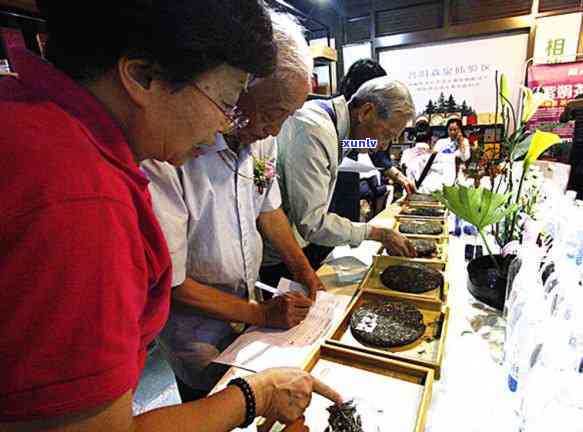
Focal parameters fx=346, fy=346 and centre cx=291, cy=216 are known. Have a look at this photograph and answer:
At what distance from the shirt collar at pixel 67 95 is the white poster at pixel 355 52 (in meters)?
5.23

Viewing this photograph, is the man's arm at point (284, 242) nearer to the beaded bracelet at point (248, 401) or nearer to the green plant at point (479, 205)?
the green plant at point (479, 205)

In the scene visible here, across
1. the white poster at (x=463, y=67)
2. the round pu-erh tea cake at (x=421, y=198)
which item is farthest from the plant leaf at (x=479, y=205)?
the white poster at (x=463, y=67)

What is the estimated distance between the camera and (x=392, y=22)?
Result: 495 centimetres

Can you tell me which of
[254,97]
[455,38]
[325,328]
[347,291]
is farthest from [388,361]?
[455,38]

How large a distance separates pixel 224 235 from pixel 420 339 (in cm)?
60

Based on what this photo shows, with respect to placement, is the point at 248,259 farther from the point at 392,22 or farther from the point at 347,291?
the point at 392,22

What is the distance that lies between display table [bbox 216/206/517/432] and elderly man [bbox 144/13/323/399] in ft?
0.66

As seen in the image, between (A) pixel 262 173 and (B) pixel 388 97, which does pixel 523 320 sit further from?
(B) pixel 388 97

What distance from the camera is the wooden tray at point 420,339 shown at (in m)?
0.80

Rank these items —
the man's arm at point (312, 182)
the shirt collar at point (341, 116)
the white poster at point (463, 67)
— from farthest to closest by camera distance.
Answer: the white poster at point (463, 67), the shirt collar at point (341, 116), the man's arm at point (312, 182)

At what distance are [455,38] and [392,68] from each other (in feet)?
2.85

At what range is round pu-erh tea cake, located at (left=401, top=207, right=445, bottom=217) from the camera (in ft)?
6.53

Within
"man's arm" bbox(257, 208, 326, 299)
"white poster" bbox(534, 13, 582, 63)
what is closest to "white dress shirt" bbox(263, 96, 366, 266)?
"man's arm" bbox(257, 208, 326, 299)

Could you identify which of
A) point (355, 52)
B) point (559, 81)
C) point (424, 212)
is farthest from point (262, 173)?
point (355, 52)
